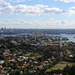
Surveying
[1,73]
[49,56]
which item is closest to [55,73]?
[1,73]

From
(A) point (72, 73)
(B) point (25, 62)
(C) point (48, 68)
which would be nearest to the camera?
(A) point (72, 73)

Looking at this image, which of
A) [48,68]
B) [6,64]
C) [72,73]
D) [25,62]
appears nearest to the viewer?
[72,73]

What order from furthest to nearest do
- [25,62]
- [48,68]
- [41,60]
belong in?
[41,60]
[25,62]
[48,68]

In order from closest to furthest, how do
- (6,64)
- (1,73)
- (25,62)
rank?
(1,73) → (6,64) → (25,62)

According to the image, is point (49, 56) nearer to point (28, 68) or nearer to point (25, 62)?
point (25, 62)

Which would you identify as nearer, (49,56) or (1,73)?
(1,73)

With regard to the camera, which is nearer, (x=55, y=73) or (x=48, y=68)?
(x=55, y=73)

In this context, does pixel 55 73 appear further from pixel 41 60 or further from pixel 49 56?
pixel 49 56

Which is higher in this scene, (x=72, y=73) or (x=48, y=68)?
(x=72, y=73)

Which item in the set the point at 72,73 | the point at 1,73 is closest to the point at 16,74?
the point at 1,73
